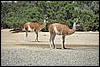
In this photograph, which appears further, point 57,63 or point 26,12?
point 26,12

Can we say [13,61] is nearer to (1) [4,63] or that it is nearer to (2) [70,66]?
(1) [4,63]

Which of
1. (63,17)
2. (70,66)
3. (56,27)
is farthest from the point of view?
(63,17)

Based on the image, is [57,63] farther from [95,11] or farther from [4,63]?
[95,11]

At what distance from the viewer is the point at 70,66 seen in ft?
31.5

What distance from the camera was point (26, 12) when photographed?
1649 inches

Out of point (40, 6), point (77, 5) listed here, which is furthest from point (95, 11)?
point (40, 6)

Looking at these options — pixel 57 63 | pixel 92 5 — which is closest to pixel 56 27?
pixel 57 63

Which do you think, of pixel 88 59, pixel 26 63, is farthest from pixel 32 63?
pixel 88 59

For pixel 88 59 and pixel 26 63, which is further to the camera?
pixel 88 59

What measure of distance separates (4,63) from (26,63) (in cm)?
71

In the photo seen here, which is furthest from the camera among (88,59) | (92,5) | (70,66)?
(92,5)

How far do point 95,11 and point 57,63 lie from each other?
3181cm

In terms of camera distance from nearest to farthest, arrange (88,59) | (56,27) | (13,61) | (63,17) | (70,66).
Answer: (70,66), (13,61), (88,59), (56,27), (63,17)

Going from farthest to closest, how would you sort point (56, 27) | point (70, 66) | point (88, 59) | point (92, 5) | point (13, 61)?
point (92, 5) < point (56, 27) < point (88, 59) < point (13, 61) < point (70, 66)
